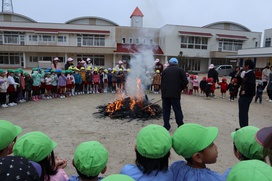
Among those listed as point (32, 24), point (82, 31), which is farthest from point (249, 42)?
point (32, 24)

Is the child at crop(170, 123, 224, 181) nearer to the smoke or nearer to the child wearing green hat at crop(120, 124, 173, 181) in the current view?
the child wearing green hat at crop(120, 124, 173, 181)

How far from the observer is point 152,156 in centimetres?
193

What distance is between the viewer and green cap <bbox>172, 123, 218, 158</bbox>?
77.0 inches

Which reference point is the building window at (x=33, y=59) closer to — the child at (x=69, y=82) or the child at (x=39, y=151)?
the child at (x=69, y=82)

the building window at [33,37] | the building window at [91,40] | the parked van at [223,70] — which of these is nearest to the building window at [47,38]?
the building window at [33,37]

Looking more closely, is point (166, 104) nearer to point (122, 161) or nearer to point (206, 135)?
point (122, 161)

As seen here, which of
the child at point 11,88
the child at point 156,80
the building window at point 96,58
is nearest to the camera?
the child at point 11,88

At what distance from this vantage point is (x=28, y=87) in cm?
980

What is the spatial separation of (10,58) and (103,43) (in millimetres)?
14628

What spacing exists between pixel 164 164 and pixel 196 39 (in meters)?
35.0

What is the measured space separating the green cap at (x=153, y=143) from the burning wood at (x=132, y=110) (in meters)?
5.26

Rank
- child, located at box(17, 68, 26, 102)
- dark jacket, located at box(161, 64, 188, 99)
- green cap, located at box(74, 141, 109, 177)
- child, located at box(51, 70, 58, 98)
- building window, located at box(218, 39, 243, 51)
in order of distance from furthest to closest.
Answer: building window, located at box(218, 39, 243, 51), child, located at box(51, 70, 58, 98), child, located at box(17, 68, 26, 102), dark jacket, located at box(161, 64, 188, 99), green cap, located at box(74, 141, 109, 177)

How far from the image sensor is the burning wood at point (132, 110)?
7.34 m

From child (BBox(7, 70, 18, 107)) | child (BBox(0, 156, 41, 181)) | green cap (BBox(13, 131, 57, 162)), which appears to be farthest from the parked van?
child (BBox(0, 156, 41, 181))
